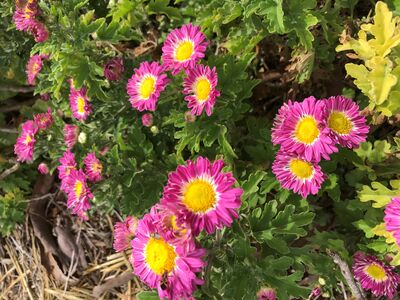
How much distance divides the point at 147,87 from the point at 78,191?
1.87 ft

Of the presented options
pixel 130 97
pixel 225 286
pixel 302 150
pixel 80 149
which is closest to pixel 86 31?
pixel 130 97

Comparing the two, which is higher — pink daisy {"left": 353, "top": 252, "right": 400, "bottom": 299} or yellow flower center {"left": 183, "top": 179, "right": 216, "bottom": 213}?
yellow flower center {"left": 183, "top": 179, "right": 216, "bottom": 213}

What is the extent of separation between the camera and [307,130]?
6.42 feet

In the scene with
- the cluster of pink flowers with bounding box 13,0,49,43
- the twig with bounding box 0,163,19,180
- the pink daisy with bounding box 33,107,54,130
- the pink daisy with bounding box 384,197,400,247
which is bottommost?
the twig with bounding box 0,163,19,180

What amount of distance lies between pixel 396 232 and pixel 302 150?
46 cm

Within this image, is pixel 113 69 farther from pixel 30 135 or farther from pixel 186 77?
pixel 30 135

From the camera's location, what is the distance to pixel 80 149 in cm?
261

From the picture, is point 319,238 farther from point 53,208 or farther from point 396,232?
point 53,208

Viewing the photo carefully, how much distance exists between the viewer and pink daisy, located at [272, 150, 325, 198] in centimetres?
203

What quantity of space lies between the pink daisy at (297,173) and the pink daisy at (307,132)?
6 centimetres

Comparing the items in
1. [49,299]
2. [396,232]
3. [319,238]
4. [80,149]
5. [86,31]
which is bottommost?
[49,299]

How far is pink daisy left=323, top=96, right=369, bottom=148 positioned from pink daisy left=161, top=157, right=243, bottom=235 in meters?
0.53

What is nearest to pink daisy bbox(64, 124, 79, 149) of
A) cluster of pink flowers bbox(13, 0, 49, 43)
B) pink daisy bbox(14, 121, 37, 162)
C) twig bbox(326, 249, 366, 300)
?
pink daisy bbox(14, 121, 37, 162)

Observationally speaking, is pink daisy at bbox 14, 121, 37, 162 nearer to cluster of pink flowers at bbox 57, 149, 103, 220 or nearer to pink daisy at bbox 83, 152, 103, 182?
cluster of pink flowers at bbox 57, 149, 103, 220
